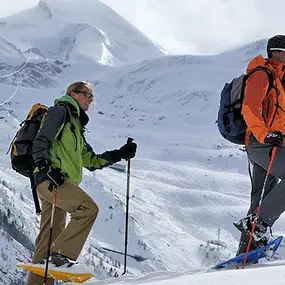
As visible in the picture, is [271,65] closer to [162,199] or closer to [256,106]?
[256,106]

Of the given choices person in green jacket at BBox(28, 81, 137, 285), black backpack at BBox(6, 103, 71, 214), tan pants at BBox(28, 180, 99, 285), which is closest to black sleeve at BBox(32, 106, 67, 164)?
person in green jacket at BBox(28, 81, 137, 285)

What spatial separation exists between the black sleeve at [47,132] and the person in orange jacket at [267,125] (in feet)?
5.22

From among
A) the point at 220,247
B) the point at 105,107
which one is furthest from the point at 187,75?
the point at 220,247

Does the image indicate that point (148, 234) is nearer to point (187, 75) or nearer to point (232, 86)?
point (232, 86)

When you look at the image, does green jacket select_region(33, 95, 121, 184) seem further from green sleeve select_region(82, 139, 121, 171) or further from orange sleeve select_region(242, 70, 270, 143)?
orange sleeve select_region(242, 70, 270, 143)

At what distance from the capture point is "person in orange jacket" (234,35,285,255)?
4.62 meters

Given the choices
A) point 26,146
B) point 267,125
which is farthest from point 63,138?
point 267,125

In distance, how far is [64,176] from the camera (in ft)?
15.1

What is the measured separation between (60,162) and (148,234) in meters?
31.6

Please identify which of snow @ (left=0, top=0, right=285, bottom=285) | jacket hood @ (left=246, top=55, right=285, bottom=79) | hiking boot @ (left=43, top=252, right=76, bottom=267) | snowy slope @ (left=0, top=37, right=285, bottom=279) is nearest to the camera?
hiking boot @ (left=43, top=252, right=76, bottom=267)

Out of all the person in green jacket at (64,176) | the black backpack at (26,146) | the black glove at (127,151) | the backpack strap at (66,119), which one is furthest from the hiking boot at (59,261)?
the black glove at (127,151)

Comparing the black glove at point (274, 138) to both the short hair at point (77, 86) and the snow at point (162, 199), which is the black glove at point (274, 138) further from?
the short hair at point (77, 86)

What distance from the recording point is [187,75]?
146 m

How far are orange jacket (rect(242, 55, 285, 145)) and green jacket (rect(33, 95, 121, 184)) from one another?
4.86 ft
